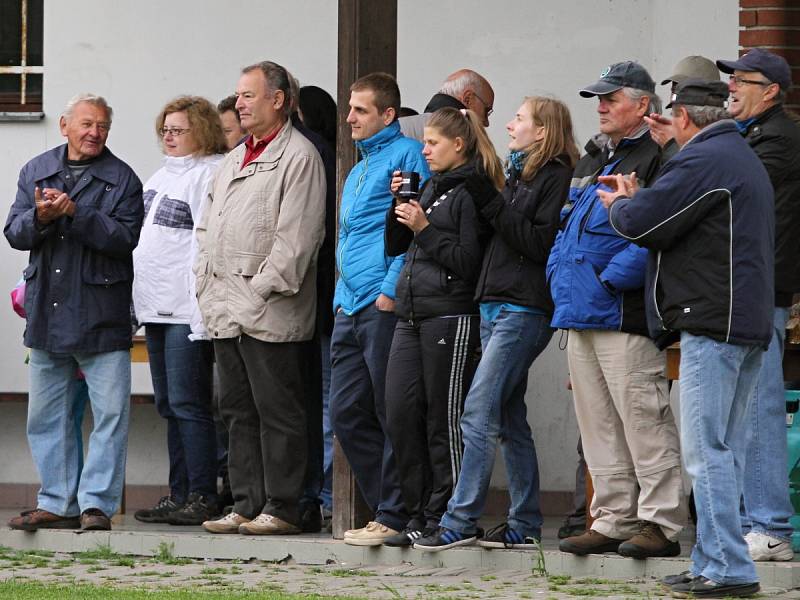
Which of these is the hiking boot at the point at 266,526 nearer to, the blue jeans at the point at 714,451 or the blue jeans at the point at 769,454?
the blue jeans at the point at 769,454

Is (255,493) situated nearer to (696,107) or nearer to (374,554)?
(374,554)

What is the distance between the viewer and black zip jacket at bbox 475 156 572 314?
738 cm

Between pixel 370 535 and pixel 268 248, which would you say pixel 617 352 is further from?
pixel 268 248

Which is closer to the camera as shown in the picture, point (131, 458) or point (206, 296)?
point (206, 296)

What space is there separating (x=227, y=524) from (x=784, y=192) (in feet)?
9.93

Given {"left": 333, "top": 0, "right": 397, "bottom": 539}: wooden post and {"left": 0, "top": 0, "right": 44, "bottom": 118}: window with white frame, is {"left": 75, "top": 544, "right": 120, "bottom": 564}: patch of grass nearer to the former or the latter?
{"left": 333, "top": 0, "right": 397, "bottom": 539}: wooden post

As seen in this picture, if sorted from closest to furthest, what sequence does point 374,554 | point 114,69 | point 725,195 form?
1. point 725,195
2. point 374,554
3. point 114,69

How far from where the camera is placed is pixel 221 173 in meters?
8.49

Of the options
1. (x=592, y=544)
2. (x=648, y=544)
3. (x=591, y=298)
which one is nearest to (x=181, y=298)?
(x=591, y=298)

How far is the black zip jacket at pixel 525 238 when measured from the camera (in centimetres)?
738

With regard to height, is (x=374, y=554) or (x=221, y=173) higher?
(x=221, y=173)

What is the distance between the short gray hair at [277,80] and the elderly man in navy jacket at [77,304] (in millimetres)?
849

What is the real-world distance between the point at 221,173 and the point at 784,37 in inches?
115

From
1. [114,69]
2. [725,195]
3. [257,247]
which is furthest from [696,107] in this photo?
[114,69]
